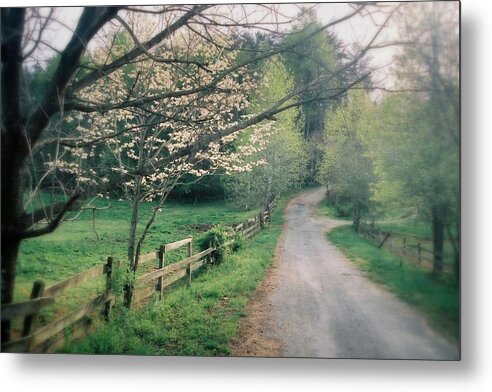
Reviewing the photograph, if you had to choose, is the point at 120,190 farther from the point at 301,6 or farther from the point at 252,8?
the point at 301,6

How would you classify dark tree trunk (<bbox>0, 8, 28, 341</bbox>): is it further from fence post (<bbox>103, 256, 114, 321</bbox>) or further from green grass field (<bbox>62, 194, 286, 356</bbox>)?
green grass field (<bbox>62, 194, 286, 356</bbox>)

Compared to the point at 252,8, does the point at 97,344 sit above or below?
below

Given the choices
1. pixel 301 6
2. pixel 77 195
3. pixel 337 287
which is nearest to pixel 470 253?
pixel 337 287

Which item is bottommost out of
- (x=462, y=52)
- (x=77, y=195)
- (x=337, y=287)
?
(x=337, y=287)

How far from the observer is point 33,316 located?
3680 millimetres

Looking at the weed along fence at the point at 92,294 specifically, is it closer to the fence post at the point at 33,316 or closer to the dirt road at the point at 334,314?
the fence post at the point at 33,316

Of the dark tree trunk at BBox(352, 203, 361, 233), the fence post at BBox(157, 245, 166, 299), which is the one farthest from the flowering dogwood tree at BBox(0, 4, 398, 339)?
the dark tree trunk at BBox(352, 203, 361, 233)

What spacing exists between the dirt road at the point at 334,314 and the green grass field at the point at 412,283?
0.20 feet

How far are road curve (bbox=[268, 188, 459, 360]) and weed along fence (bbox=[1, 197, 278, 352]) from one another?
0.48 meters

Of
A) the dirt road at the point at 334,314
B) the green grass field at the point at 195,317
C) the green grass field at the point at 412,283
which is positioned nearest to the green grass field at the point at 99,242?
the green grass field at the point at 195,317

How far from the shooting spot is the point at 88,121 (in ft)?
12.0

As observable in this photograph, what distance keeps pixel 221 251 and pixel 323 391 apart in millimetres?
1287

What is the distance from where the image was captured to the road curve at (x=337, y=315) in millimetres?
3477

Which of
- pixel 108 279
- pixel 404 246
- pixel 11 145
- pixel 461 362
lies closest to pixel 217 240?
pixel 108 279
